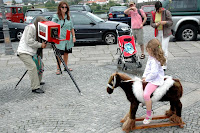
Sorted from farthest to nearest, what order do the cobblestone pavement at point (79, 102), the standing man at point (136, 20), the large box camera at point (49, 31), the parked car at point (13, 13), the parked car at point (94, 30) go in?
the parked car at point (13, 13), the parked car at point (94, 30), the standing man at point (136, 20), the large box camera at point (49, 31), the cobblestone pavement at point (79, 102)

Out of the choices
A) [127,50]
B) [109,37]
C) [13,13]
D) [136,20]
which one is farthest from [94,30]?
[13,13]

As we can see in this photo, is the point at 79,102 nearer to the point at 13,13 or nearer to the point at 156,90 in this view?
the point at 156,90

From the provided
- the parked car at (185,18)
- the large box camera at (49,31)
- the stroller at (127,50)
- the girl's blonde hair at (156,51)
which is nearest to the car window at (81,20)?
the parked car at (185,18)

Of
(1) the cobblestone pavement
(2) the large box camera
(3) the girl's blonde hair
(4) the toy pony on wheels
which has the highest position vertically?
(2) the large box camera

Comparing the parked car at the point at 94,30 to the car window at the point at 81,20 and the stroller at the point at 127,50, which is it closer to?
the car window at the point at 81,20

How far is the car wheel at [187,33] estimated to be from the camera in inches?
423

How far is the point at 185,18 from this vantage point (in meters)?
10.6

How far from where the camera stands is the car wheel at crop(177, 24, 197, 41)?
10.7 metres

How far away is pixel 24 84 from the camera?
621 cm

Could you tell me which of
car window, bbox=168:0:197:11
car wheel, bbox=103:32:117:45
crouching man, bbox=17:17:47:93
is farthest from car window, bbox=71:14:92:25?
crouching man, bbox=17:17:47:93

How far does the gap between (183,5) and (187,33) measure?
1284mm

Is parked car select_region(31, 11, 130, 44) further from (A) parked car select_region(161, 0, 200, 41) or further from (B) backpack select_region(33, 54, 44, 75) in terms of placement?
(B) backpack select_region(33, 54, 44, 75)

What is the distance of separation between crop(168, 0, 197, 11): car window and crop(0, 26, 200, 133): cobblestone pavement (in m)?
3.72

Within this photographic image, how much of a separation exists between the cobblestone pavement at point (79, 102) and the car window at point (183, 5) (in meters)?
3.72
